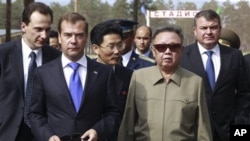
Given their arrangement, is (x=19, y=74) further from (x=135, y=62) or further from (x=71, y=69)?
(x=135, y=62)

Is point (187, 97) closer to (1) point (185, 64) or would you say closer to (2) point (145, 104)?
(2) point (145, 104)

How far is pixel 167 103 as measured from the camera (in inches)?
140

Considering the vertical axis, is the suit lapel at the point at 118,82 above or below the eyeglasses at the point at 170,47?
below

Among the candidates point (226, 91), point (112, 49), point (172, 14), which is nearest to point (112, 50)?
point (112, 49)

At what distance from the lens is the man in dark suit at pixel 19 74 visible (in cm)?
408

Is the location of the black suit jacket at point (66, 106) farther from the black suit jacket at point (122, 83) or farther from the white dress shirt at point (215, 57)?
the white dress shirt at point (215, 57)

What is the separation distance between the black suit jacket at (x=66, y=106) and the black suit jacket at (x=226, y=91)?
1245 mm

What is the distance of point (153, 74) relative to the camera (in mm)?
3680

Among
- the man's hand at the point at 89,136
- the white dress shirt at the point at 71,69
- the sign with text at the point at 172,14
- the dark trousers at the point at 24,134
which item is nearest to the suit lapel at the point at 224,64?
the white dress shirt at the point at 71,69

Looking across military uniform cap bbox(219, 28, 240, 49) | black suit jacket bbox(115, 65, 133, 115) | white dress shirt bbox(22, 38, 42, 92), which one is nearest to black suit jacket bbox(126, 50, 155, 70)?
military uniform cap bbox(219, 28, 240, 49)

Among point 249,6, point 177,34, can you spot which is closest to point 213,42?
point 177,34

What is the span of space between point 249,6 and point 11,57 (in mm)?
80225

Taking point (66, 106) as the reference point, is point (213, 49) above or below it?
above

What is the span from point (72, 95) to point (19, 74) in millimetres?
762
